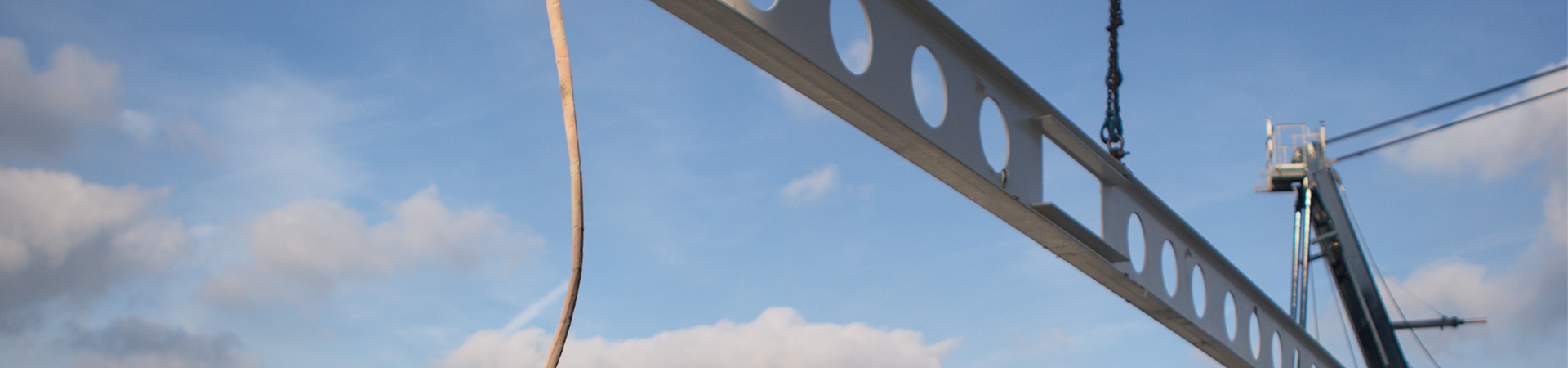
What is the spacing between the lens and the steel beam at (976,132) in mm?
4582

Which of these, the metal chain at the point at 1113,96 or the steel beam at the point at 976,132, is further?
the metal chain at the point at 1113,96

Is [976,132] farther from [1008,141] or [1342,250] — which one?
[1342,250]

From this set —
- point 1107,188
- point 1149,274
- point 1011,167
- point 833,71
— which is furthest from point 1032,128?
point 833,71

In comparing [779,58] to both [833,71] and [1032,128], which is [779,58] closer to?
[833,71]

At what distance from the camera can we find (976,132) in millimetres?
6098

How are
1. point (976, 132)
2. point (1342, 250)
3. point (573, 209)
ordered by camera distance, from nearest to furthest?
1. point (573, 209)
2. point (976, 132)
3. point (1342, 250)

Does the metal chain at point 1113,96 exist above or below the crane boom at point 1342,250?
below

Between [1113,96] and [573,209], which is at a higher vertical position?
[1113,96]

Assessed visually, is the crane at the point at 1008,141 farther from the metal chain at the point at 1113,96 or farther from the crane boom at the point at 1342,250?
the crane boom at the point at 1342,250

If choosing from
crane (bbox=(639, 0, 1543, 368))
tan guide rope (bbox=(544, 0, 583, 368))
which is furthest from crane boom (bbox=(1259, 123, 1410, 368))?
tan guide rope (bbox=(544, 0, 583, 368))

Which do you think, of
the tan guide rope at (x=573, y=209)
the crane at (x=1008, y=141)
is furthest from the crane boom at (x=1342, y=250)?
the tan guide rope at (x=573, y=209)

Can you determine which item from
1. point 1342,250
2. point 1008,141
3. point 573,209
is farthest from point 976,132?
point 1342,250

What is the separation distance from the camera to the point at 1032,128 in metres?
6.83

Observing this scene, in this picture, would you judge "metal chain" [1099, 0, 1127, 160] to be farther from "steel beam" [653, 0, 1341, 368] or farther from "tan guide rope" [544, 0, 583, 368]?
"tan guide rope" [544, 0, 583, 368]
